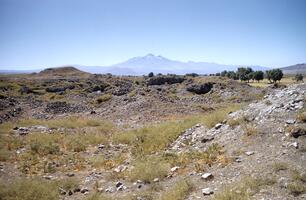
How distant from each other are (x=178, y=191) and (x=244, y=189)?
1.94m

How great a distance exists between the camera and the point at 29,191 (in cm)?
943

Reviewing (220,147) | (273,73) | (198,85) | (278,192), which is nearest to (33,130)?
(220,147)

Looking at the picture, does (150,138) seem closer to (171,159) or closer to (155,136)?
(155,136)

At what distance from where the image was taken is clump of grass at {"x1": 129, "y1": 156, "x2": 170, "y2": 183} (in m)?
10.5

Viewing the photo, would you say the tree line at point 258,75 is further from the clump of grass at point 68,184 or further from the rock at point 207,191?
the clump of grass at point 68,184

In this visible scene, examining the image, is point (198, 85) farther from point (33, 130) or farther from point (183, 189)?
point (183, 189)

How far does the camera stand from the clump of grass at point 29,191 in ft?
30.4

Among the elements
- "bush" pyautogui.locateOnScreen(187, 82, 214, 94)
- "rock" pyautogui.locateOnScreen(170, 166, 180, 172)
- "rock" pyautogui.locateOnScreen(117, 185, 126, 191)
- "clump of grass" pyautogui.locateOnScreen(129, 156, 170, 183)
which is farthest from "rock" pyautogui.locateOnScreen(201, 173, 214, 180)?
"bush" pyautogui.locateOnScreen(187, 82, 214, 94)

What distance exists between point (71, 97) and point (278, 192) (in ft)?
126

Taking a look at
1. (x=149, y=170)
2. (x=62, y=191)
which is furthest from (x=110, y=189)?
(x=62, y=191)

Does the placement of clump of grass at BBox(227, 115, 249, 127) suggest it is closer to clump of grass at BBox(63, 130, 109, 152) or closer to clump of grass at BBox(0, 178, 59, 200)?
clump of grass at BBox(63, 130, 109, 152)

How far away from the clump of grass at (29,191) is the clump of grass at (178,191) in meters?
3.61

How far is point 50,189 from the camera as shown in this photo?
9883 mm

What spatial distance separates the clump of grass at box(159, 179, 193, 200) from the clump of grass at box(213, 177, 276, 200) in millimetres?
1057
